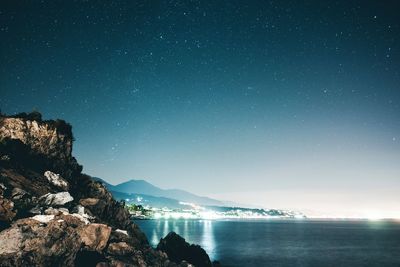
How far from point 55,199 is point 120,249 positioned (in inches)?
347

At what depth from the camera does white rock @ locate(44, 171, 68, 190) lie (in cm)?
4072

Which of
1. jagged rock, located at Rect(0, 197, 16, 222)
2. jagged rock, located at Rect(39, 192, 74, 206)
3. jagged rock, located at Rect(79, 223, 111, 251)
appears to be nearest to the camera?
jagged rock, located at Rect(0, 197, 16, 222)

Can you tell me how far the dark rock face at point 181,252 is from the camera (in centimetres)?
5032

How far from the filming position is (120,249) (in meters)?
36.0

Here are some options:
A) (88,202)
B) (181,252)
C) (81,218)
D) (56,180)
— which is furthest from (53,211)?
(181,252)

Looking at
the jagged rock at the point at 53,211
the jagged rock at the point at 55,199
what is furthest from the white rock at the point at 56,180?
the jagged rock at the point at 53,211

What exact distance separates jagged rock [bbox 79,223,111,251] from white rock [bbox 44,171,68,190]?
9.32 m

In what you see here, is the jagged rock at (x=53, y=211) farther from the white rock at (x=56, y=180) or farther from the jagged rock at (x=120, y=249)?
the white rock at (x=56, y=180)

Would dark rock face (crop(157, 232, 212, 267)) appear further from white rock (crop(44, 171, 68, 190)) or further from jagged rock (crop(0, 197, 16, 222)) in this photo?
jagged rock (crop(0, 197, 16, 222))

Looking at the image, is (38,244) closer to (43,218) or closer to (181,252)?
(43,218)

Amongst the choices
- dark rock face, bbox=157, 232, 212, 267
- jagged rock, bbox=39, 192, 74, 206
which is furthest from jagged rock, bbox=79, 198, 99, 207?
dark rock face, bbox=157, 232, 212, 267

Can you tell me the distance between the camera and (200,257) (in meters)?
51.6

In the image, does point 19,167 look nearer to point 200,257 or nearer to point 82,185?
point 82,185

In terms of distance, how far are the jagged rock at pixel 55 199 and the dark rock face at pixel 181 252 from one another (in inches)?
768
